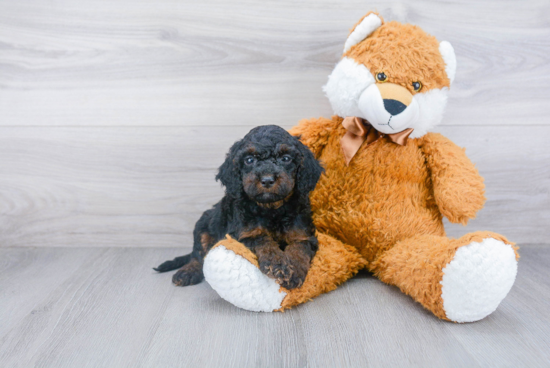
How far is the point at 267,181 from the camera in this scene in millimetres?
1271

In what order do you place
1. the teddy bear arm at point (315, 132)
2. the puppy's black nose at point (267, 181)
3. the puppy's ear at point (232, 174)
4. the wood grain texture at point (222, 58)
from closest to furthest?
the puppy's black nose at point (267, 181), the puppy's ear at point (232, 174), the teddy bear arm at point (315, 132), the wood grain texture at point (222, 58)

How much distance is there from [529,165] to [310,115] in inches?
41.7

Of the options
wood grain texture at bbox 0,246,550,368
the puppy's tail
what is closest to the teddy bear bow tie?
wood grain texture at bbox 0,246,550,368

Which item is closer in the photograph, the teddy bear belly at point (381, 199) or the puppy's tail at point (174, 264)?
the teddy bear belly at point (381, 199)

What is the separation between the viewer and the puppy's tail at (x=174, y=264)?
1.76m

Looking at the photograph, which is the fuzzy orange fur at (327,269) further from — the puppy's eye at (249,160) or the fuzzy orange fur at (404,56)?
the fuzzy orange fur at (404,56)

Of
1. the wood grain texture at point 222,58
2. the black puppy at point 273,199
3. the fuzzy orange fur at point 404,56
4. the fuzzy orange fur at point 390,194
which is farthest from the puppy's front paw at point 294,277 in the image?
the wood grain texture at point 222,58

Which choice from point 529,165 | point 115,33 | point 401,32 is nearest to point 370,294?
point 401,32

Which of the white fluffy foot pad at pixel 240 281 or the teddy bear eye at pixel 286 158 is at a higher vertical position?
the teddy bear eye at pixel 286 158

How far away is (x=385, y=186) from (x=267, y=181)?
1.81 ft

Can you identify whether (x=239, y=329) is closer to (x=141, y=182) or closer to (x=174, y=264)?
(x=174, y=264)

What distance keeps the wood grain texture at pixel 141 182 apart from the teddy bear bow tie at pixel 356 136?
0.54m

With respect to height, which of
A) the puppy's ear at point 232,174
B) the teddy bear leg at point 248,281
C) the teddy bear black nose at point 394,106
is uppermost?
the teddy bear black nose at point 394,106

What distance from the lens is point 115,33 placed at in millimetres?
1913
